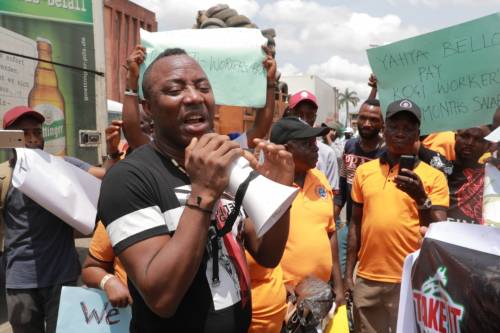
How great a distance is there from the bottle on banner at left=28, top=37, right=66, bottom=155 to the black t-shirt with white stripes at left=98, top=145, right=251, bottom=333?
3010 millimetres

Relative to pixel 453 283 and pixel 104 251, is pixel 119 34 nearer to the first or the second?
pixel 104 251

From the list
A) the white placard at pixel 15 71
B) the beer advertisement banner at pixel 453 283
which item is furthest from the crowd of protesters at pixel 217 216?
the white placard at pixel 15 71

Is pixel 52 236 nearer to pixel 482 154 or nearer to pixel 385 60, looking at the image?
pixel 385 60

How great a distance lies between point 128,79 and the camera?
2414 millimetres

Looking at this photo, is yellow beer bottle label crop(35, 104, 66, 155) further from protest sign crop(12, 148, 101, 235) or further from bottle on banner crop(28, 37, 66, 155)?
protest sign crop(12, 148, 101, 235)

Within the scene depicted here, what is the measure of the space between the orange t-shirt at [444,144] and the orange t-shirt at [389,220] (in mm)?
1274

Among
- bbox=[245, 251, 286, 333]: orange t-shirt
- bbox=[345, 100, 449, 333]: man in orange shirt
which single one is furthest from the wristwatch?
bbox=[245, 251, 286, 333]: orange t-shirt

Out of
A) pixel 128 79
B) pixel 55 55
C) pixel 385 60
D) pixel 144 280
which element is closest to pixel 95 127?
pixel 55 55

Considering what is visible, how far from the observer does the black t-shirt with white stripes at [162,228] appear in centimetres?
127

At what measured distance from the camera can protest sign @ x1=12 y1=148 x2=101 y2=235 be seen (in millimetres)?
2584

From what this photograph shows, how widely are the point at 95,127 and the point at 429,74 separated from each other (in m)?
3.20

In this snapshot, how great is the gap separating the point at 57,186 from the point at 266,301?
1.38 metres

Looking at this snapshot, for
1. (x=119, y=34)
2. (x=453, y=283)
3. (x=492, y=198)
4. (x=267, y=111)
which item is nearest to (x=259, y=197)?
(x=453, y=283)

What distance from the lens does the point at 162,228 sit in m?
1.27
